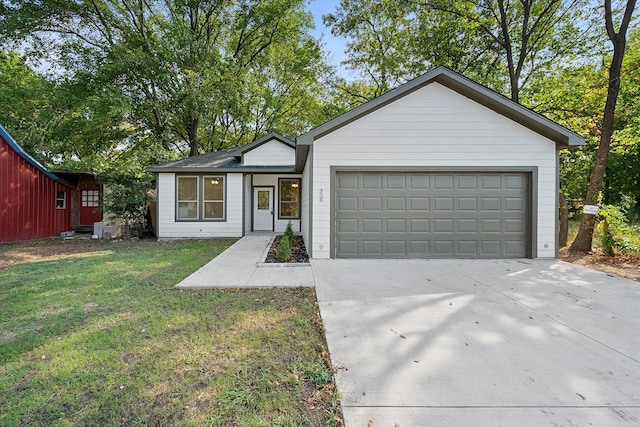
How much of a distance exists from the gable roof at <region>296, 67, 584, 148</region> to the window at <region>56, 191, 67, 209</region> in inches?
497

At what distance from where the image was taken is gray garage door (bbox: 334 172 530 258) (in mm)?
7070

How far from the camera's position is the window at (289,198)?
12.5 m

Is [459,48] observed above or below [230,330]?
above

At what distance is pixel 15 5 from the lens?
12.6m

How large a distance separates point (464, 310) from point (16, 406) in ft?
14.3

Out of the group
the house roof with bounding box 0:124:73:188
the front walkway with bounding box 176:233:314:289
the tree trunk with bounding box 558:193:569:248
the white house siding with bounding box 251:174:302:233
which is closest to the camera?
the front walkway with bounding box 176:233:314:289

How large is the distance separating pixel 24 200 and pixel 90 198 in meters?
2.97

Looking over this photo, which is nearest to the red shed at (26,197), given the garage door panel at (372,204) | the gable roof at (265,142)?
the gable roof at (265,142)

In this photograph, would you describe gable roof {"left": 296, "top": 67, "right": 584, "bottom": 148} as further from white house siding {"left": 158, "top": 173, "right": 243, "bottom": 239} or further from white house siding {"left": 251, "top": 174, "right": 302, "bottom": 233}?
white house siding {"left": 251, "top": 174, "right": 302, "bottom": 233}

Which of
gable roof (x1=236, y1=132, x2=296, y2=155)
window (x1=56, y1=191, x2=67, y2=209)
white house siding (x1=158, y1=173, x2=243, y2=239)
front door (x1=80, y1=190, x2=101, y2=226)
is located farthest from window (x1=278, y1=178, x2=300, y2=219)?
window (x1=56, y1=191, x2=67, y2=209)

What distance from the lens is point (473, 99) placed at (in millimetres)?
6965

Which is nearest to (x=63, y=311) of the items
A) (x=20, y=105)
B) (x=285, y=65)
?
(x=20, y=105)

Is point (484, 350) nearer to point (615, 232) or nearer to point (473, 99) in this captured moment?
point (473, 99)

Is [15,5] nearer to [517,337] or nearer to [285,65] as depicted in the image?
[285,65]
